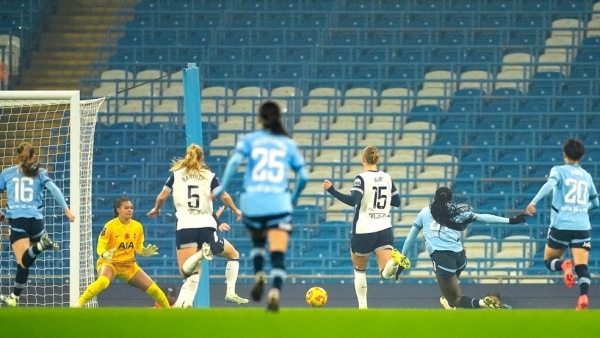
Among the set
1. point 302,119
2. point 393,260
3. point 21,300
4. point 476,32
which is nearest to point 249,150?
point 393,260

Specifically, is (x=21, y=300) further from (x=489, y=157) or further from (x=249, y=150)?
(x=249, y=150)

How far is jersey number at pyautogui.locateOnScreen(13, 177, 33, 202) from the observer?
42.0 feet

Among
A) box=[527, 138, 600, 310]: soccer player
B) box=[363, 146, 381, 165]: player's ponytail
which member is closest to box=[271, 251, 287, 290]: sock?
box=[527, 138, 600, 310]: soccer player

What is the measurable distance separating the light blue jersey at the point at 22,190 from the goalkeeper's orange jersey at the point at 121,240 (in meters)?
0.91

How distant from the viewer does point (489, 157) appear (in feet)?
64.8

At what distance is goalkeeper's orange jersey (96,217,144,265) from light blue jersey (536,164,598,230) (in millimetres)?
4892

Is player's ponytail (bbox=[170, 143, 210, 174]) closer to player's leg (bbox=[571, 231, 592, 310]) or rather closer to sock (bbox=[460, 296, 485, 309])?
sock (bbox=[460, 296, 485, 309])

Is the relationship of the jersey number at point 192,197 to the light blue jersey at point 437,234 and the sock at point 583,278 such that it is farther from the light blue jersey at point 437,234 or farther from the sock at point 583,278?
the sock at point 583,278

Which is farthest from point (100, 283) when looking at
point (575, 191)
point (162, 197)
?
point (575, 191)

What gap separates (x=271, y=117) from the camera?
28.7 ft

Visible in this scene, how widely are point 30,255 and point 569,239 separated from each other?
6.07m

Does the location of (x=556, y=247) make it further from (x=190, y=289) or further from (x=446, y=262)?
(x=190, y=289)

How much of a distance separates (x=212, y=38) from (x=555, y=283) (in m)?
8.58

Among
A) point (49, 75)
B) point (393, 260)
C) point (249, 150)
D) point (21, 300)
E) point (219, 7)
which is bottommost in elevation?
point (21, 300)
